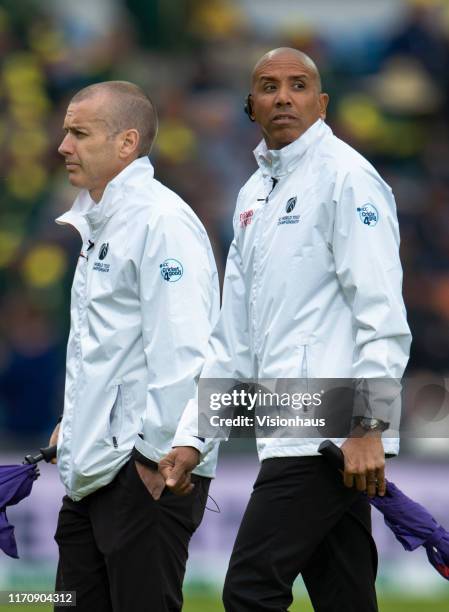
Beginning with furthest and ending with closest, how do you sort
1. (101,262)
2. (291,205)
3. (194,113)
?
(194,113) < (101,262) < (291,205)

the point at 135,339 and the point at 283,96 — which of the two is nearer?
the point at 283,96

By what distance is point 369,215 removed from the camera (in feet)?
12.9

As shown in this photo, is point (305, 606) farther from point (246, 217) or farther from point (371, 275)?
point (371, 275)

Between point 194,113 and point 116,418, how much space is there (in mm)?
7491

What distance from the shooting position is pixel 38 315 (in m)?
10.1

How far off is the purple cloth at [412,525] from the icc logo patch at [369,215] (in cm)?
82

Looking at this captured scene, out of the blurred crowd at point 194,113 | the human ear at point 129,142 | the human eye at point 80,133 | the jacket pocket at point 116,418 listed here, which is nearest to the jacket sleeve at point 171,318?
the jacket pocket at point 116,418

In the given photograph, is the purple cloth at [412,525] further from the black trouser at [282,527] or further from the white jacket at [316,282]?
the white jacket at [316,282]

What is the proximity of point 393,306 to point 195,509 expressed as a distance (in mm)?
1009

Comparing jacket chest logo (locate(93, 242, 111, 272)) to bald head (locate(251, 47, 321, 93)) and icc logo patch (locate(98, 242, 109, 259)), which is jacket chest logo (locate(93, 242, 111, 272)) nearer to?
icc logo patch (locate(98, 242, 109, 259))

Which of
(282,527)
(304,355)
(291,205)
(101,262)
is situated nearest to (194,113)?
(101,262)

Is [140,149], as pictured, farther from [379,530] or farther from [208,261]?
[379,530]

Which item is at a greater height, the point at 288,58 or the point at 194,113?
the point at 194,113

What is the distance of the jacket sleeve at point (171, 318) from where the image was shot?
416 centimetres
